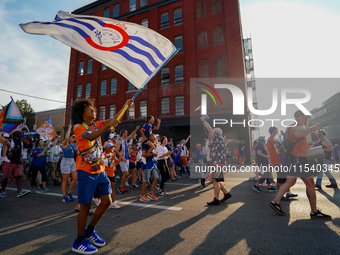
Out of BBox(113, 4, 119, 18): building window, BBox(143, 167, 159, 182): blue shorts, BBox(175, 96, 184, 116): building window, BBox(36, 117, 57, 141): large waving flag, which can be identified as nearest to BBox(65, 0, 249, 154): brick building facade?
BBox(175, 96, 184, 116): building window

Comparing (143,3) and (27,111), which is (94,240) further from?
(27,111)

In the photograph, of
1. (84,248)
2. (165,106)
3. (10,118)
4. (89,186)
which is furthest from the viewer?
(165,106)

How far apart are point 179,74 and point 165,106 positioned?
161 inches

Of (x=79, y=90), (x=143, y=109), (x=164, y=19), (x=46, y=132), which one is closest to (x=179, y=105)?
(x=143, y=109)

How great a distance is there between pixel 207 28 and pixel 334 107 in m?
67.6

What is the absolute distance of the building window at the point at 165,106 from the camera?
22.3m

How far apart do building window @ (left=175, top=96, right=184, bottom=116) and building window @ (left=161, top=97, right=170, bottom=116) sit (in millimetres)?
1023

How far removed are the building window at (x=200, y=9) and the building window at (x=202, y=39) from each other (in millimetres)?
1979

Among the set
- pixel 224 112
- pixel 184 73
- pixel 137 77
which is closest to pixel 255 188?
pixel 137 77

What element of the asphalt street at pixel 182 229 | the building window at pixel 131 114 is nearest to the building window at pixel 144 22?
the building window at pixel 131 114

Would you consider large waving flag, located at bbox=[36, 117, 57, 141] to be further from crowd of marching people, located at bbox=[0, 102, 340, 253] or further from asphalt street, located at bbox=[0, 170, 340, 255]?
asphalt street, located at bbox=[0, 170, 340, 255]

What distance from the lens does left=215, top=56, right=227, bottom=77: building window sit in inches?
819

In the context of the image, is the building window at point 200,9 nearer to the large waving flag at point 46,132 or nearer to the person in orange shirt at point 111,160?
the large waving flag at point 46,132

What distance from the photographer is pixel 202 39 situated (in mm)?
22234
